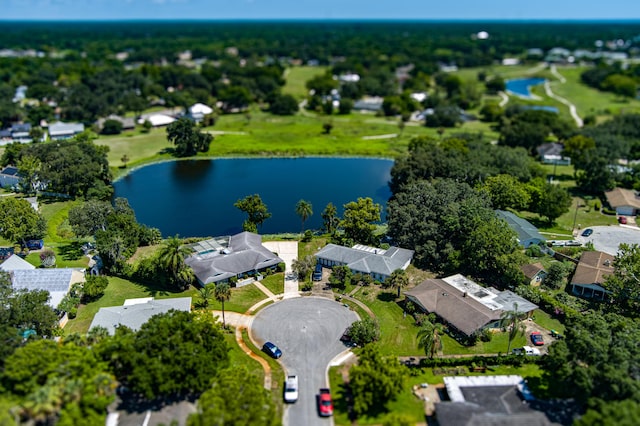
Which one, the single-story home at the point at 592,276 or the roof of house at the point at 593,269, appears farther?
the roof of house at the point at 593,269

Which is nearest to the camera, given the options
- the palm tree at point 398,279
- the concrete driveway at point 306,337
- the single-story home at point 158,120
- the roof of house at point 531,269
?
the concrete driveway at point 306,337

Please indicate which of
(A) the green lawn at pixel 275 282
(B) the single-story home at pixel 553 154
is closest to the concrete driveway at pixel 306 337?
(A) the green lawn at pixel 275 282

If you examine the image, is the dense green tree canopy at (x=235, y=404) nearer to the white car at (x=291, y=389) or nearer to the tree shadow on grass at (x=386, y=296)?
the white car at (x=291, y=389)

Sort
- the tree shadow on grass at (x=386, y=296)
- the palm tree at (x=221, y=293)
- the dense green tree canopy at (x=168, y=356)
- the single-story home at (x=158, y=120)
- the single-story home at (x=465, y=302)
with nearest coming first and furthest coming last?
the dense green tree canopy at (x=168, y=356)
the single-story home at (x=465, y=302)
the palm tree at (x=221, y=293)
the tree shadow on grass at (x=386, y=296)
the single-story home at (x=158, y=120)

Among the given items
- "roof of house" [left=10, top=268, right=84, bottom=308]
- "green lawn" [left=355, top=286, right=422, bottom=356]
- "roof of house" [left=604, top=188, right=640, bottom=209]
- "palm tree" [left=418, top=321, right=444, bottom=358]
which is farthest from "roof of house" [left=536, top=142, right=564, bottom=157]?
"roof of house" [left=10, top=268, right=84, bottom=308]

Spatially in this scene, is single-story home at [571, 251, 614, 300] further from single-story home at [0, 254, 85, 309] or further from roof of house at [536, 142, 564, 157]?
single-story home at [0, 254, 85, 309]

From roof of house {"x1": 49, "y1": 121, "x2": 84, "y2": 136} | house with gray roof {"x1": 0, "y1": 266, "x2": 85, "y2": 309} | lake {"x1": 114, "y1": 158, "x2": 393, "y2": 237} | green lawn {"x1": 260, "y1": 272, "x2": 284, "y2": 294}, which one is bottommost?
lake {"x1": 114, "y1": 158, "x2": 393, "y2": 237}
